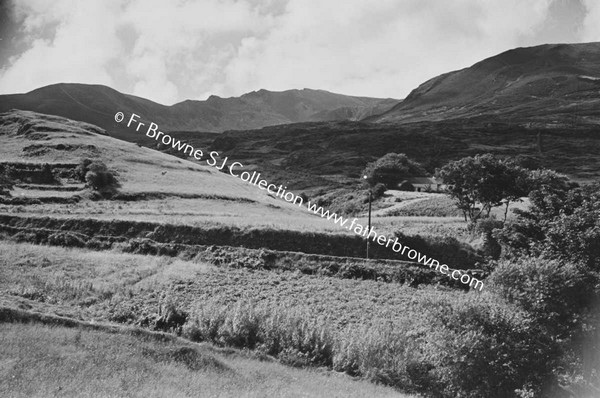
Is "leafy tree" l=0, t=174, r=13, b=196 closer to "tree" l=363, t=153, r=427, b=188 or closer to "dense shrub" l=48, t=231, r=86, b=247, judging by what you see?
"dense shrub" l=48, t=231, r=86, b=247

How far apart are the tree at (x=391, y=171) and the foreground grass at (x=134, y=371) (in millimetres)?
87378

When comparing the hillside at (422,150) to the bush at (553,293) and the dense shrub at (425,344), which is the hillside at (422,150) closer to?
the dense shrub at (425,344)

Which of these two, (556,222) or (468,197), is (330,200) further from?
(556,222)

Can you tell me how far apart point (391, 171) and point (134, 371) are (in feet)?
327

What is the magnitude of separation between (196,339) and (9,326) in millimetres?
8425

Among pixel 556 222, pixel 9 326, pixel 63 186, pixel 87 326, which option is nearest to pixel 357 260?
pixel 556 222

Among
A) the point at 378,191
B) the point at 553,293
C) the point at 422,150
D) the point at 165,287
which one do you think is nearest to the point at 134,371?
the point at 165,287

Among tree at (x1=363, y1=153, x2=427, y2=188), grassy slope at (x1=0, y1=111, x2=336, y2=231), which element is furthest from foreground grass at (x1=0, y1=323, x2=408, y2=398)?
tree at (x1=363, y1=153, x2=427, y2=188)

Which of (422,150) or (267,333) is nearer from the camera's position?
(267,333)

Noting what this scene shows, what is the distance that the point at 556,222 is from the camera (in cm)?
2436

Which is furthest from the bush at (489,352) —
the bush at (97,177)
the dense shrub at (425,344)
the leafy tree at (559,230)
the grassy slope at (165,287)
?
the bush at (97,177)

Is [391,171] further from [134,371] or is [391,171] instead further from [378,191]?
[134,371]

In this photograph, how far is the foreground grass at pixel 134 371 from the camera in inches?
587

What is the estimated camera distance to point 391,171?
111 m
